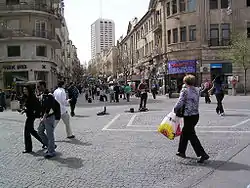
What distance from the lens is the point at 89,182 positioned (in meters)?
6.22

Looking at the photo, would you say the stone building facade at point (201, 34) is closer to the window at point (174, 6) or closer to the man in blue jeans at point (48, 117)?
the window at point (174, 6)

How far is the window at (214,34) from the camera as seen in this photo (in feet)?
130

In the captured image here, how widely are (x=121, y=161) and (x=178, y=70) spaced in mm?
34140

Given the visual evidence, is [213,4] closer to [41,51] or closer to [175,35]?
[175,35]

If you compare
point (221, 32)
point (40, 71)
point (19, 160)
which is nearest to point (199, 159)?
point (19, 160)

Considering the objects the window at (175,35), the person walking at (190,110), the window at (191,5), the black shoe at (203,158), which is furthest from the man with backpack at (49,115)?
the window at (175,35)

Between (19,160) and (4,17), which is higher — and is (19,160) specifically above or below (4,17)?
below

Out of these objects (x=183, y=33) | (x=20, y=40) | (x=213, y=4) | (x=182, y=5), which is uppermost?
(x=182, y=5)

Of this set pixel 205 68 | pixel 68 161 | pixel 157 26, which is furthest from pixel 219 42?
pixel 68 161

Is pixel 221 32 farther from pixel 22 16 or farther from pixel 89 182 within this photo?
pixel 89 182

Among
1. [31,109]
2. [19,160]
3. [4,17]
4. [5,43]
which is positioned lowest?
[19,160]

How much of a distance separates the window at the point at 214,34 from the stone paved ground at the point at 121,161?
2858cm

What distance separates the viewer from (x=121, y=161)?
25.3ft

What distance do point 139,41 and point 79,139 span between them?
186 feet
